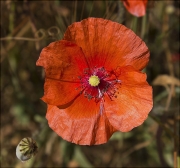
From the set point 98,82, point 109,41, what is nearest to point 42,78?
point 98,82

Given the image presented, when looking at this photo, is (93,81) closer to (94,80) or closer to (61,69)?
(94,80)

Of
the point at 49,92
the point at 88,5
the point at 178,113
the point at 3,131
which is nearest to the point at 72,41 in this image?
the point at 49,92

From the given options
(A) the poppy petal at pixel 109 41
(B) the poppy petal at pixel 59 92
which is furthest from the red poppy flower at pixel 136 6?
(B) the poppy petal at pixel 59 92

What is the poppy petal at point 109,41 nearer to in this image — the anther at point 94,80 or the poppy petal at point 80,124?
A: the anther at point 94,80

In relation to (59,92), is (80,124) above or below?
below

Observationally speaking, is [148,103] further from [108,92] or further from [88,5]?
[88,5]
